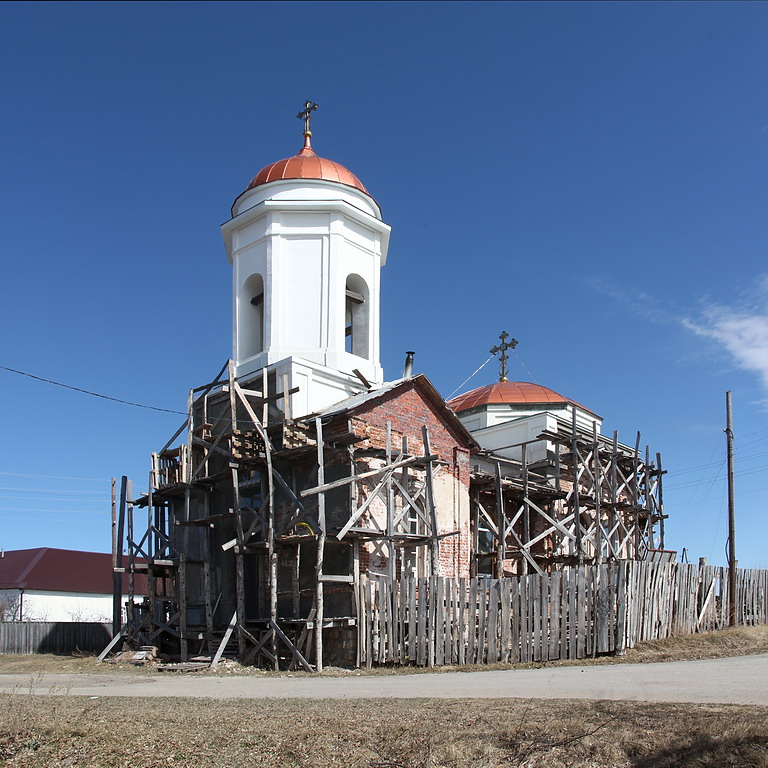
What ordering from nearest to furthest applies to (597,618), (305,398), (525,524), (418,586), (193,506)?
(597,618)
(418,586)
(305,398)
(193,506)
(525,524)

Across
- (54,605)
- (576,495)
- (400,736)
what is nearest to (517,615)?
(400,736)

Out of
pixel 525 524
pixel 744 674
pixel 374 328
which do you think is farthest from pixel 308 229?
pixel 744 674

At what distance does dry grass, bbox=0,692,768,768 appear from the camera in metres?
7.34

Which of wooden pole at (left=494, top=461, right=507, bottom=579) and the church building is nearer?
the church building

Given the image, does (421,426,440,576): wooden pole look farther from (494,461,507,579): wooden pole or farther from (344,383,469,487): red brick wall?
(494,461,507,579): wooden pole

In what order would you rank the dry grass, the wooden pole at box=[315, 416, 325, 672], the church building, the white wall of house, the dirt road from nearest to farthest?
the dry grass
the dirt road
the wooden pole at box=[315, 416, 325, 672]
the church building
the white wall of house

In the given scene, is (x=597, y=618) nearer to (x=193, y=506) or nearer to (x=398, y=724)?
(x=398, y=724)

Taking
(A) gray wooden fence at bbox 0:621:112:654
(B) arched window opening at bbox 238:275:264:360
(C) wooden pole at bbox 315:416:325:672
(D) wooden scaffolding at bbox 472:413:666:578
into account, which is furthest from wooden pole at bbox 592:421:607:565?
(A) gray wooden fence at bbox 0:621:112:654

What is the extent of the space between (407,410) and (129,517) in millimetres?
8112

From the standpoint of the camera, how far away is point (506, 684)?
40.9ft

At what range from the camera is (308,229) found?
24.1 metres

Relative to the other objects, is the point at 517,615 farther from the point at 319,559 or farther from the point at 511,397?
the point at 511,397

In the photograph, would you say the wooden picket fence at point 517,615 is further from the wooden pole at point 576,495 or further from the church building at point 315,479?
the wooden pole at point 576,495

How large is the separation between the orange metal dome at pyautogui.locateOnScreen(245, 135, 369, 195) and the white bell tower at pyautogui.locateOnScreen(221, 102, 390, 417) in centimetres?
3
